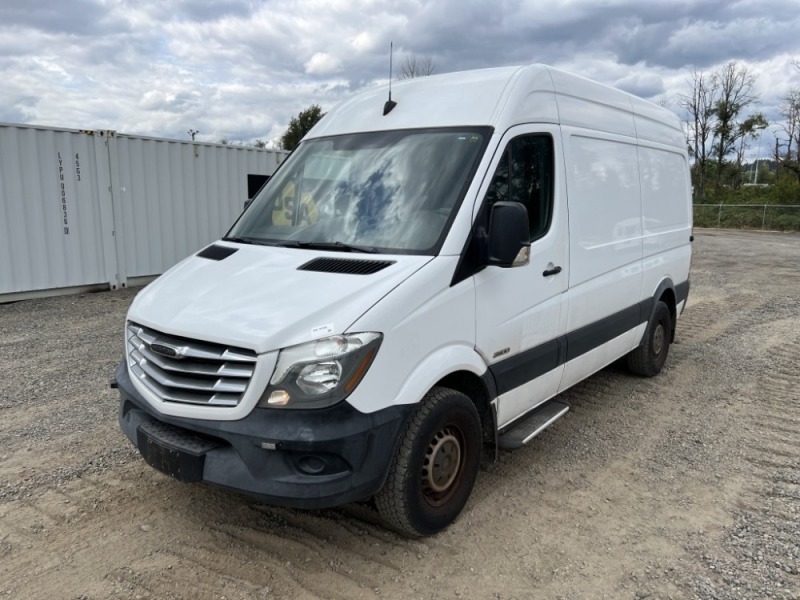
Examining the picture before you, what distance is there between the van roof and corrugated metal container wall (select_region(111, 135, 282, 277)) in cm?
779

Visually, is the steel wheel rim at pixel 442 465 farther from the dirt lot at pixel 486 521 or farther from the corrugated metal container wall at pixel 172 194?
the corrugated metal container wall at pixel 172 194

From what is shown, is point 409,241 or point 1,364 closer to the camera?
point 409,241

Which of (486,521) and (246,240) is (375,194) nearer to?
(246,240)

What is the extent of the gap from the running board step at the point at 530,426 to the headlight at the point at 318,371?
4.64ft

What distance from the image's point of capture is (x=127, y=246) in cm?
1109

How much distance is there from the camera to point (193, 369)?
2908mm

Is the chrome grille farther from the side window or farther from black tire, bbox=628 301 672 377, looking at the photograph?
black tire, bbox=628 301 672 377

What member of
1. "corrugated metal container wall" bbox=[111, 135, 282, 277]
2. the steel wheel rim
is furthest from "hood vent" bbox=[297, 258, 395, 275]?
"corrugated metal container wall" bbox=[111, 135, 282, 277]

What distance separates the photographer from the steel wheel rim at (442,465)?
3174mm

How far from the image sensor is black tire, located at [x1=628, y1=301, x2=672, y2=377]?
19.4 feet

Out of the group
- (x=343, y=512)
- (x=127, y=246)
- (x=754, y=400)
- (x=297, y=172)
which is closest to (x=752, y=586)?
(x=343, y=512)

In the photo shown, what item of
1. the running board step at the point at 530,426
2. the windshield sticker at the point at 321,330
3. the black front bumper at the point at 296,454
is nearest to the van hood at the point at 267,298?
the windshield sticker at the point at 321,330

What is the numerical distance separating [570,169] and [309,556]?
2.96 m

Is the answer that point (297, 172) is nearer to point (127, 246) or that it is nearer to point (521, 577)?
point (521, 577)
